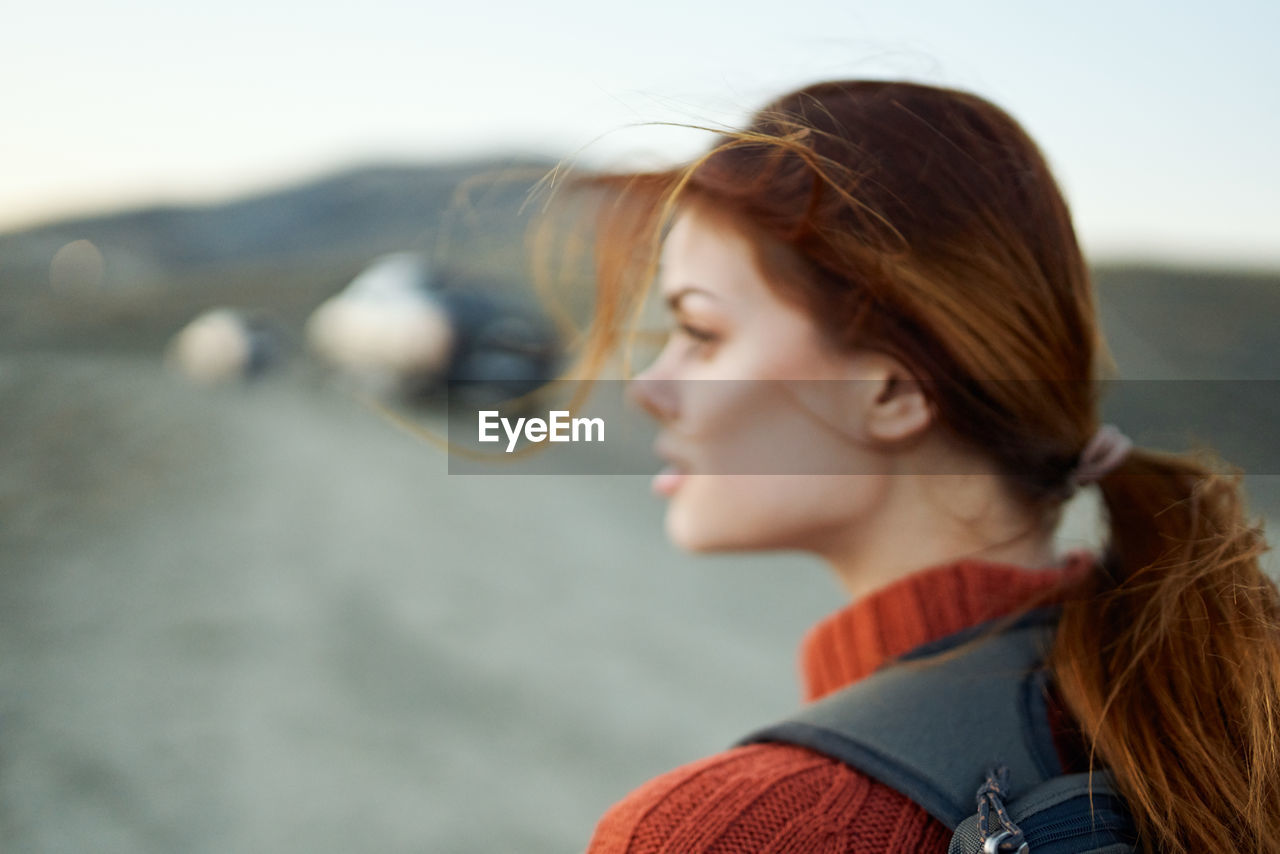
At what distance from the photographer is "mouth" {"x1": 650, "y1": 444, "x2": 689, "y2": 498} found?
1.30 meters

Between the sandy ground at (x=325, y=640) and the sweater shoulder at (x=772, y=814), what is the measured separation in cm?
79

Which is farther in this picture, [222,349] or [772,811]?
[222,349]

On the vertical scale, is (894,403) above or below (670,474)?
above

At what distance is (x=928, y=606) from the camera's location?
1115 millimetres

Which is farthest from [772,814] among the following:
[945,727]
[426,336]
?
[426,336]

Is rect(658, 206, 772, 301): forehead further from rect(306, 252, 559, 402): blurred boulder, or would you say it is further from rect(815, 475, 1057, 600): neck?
rect(306, 252, 559, 402): blurred boulder

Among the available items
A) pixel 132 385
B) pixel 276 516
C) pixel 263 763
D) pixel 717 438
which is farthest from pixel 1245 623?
pixel 132 385

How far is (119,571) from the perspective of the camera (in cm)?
402

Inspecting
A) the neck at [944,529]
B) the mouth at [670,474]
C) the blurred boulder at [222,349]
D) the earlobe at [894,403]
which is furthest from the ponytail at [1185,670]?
the blurred boulder at [222,349]

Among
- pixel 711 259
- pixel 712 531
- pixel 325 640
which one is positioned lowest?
pixel 325 640

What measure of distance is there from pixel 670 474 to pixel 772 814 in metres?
0.65

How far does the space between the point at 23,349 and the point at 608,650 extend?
13.5ft

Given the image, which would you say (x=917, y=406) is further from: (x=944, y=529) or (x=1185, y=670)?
(x=1185, y=670)

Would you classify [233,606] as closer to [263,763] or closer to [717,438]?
[263,763]
